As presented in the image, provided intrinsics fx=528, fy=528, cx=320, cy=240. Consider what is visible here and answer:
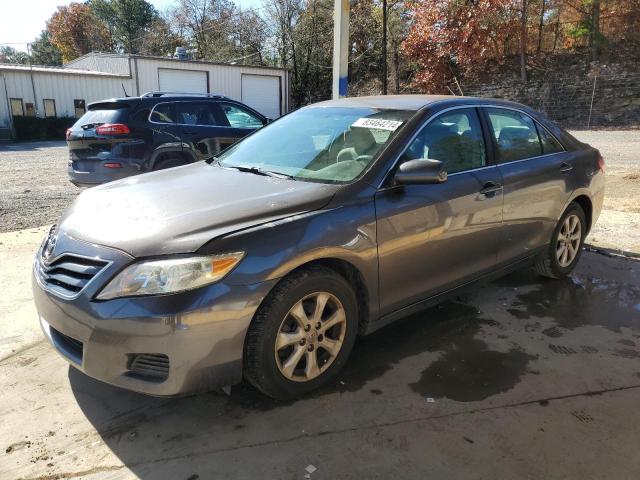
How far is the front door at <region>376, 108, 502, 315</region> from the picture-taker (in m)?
3.19

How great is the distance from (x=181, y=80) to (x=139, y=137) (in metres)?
19.1

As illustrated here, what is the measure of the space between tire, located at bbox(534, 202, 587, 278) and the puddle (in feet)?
0.40

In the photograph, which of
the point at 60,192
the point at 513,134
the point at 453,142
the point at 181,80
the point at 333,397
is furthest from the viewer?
the point at 181,80

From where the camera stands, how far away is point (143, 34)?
50062 mm

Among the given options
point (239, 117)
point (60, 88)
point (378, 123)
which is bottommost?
point (239, 117)

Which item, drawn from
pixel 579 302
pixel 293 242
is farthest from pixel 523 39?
pixel 293 242

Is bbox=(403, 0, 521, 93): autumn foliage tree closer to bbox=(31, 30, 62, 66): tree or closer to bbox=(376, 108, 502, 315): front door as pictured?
bbox=(376, 108, 502, 315): front door

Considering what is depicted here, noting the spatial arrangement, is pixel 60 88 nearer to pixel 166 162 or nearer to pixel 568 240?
pixel 166 162

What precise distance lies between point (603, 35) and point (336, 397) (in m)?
28.5

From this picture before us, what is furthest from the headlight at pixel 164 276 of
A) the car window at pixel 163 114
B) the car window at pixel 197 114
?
the car window at pixel 197 114

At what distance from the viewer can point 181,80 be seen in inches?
976

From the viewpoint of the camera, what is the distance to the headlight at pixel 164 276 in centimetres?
244

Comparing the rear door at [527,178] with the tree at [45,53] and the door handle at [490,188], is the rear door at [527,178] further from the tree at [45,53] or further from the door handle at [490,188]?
the tree at [45,53]

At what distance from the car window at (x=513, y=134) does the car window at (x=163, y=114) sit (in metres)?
4.94
